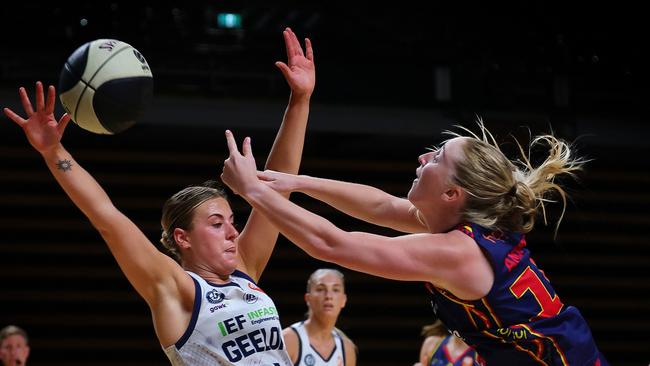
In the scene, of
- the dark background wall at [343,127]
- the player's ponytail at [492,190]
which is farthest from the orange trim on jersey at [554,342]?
the dark background wall at [343,127]

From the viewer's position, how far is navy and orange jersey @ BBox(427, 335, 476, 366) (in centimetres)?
626

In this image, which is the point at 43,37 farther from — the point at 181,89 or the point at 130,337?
the point at 130,337

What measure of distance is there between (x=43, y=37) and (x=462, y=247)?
643 centimetres

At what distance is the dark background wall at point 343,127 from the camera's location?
27.8 feet

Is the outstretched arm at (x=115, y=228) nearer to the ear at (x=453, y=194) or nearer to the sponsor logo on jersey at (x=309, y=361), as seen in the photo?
the ear at (x=453, y=194)

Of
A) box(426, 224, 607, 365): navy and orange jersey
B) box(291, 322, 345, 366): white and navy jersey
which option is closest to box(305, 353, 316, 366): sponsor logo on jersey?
box(291, 322, 345, 366): white and navy jersey

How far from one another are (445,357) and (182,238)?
3.53 metres

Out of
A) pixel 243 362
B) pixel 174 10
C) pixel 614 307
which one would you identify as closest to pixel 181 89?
pixel 174 10

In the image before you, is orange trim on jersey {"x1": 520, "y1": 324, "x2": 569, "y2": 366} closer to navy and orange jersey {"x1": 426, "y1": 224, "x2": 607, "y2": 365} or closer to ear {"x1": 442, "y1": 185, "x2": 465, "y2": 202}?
navy and orange jersey {"x1": 426, "y1": 224, "x2": 607, "y2": 365}

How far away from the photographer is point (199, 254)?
10.7 feet

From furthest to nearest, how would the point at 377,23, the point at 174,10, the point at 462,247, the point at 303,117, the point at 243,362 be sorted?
the point at 377,23
the point at 174,10
the point at 303,117
the point at 243,362
the point at 462,247

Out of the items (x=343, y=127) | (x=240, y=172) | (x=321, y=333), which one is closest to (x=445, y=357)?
(x=321, y=333)

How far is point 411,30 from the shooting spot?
31.2 feet

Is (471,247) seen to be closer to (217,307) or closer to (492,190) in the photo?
(492,190)
